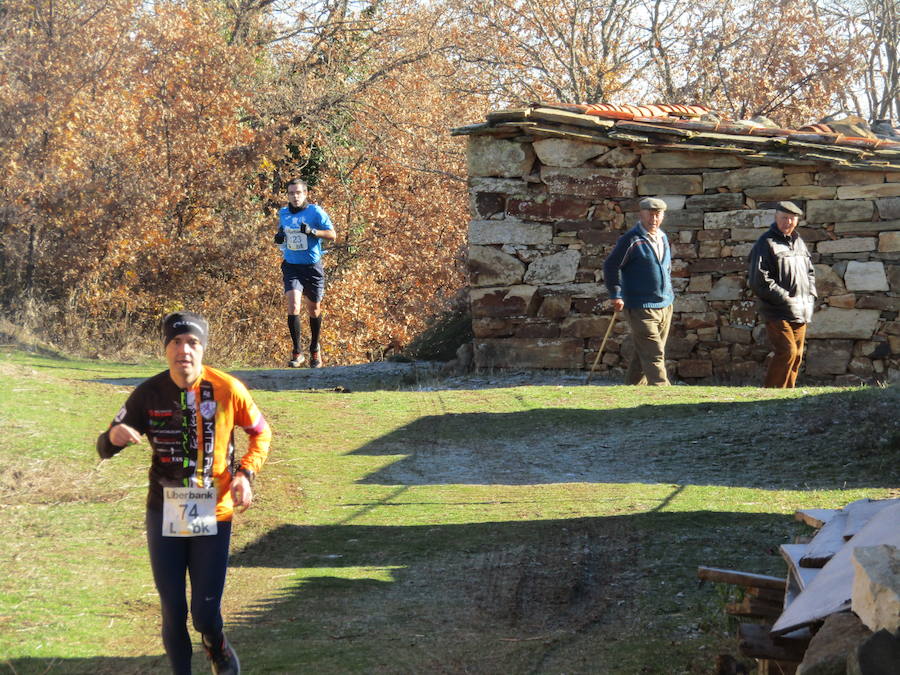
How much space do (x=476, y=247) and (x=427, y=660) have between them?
8.62 metres

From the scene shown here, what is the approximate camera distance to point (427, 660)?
479cm

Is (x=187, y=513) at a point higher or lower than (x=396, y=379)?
higher

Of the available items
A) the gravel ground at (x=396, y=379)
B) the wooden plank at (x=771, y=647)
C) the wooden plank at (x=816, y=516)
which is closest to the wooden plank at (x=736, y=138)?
the gravel ground at (x=396, y=379)

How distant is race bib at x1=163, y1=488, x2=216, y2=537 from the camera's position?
14.2 ft

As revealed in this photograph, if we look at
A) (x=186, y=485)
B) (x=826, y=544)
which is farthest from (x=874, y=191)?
(x=186, y=485)

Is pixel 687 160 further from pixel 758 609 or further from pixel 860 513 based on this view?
pixel 758 609

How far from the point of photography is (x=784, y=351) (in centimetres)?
1155

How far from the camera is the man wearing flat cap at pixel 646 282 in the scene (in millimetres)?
11133

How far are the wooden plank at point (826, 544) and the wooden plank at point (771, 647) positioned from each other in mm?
547

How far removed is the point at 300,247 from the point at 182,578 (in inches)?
343

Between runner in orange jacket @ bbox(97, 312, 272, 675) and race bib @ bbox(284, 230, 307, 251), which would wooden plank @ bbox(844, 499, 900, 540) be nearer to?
runner in orange jacket @ bbox(97, 312, 272, 675)

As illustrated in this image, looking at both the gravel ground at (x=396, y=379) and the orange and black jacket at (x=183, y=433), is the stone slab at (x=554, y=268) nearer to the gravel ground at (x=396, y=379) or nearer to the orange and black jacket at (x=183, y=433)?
the gravel ground at (x=396, y=379)

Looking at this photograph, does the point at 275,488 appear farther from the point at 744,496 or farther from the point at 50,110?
the point at 50,110

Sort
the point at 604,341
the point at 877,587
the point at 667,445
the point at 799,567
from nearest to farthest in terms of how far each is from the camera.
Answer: the point at 877,587 → the point at 799,567 → the point at 667,445 → the point at 604,341
